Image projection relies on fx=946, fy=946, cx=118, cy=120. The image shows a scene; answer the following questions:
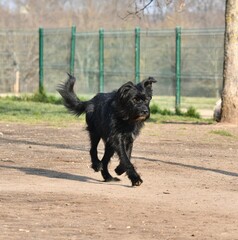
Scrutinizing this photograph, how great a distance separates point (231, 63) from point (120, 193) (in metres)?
9.30

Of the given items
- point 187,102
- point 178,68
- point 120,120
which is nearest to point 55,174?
point 120,120

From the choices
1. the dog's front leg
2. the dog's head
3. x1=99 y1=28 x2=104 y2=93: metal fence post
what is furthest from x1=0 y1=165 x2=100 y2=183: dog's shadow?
x1=99 y1=28 x2=104 y2=93: metal fence post

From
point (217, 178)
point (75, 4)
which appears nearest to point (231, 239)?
point (217, 178)

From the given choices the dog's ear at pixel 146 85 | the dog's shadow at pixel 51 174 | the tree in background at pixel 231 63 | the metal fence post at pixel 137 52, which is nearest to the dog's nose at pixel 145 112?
the dog's ear at pixel 146 85

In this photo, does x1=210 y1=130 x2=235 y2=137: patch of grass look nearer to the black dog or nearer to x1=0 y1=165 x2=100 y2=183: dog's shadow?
x1=0 y1=165 x2=100 y2=183: dog's shadow

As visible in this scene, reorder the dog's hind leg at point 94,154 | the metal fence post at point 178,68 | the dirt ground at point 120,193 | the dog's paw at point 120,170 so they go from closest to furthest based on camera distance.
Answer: the dirt ground at point 120,193, the dog's paw at point 120,170, the dog's hind leg at point 94,154, the metal fence post at point 178,68

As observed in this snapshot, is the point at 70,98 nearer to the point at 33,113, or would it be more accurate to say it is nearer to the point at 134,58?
the point at 33,113

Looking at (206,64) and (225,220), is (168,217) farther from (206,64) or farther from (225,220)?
(206,64)

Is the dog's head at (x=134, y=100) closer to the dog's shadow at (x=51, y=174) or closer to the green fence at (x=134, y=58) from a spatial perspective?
the dog's shadow at (x=51, y=174)

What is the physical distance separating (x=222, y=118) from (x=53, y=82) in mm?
12189

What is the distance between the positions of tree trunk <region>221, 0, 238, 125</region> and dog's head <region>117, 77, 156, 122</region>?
336 inches

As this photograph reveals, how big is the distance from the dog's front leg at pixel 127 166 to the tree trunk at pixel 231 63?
8481 millimetres

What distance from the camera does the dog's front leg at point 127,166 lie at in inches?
436

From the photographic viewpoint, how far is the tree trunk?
1934 centimetres
